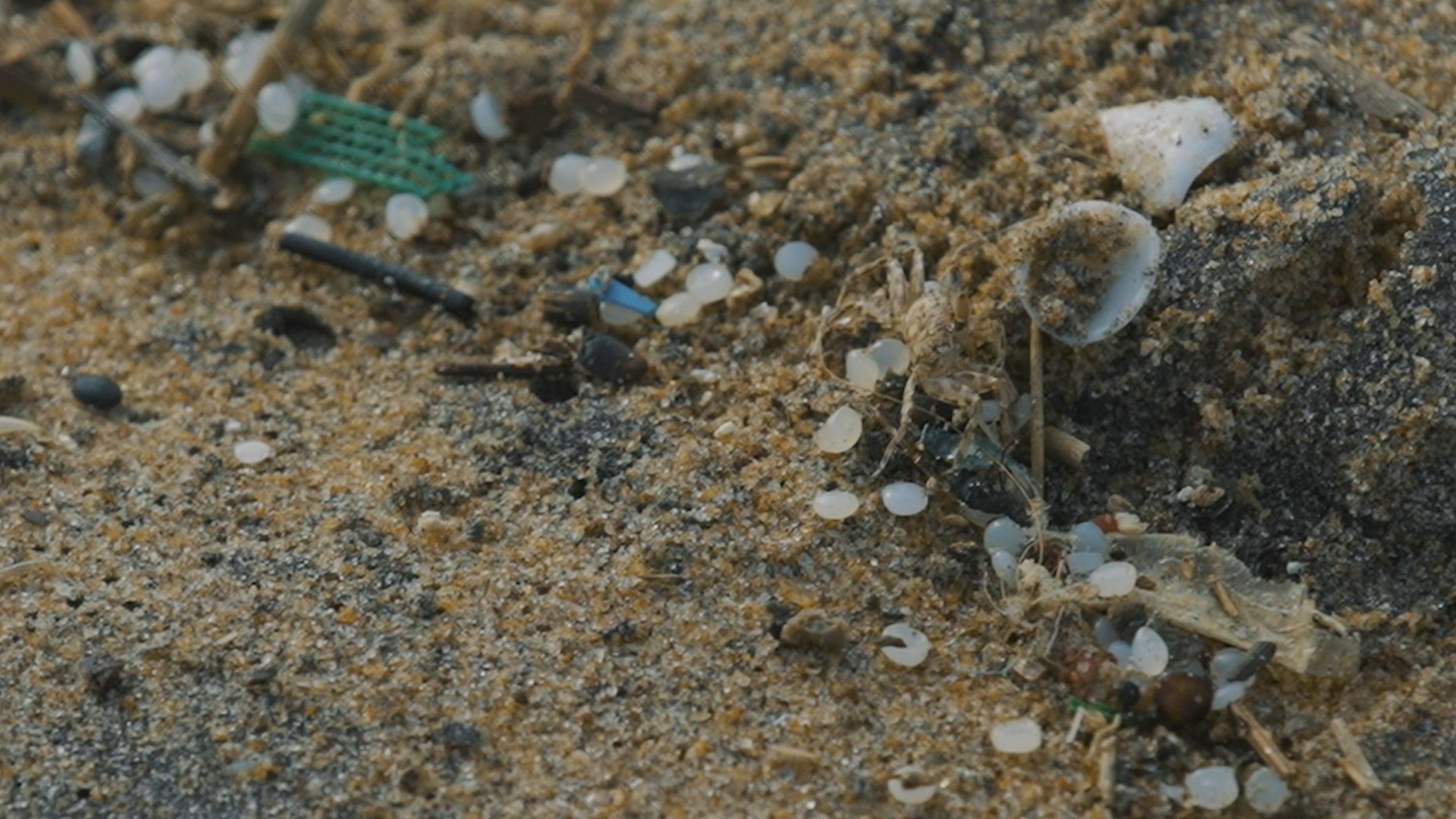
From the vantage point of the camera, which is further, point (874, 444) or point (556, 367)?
point (556, 367)

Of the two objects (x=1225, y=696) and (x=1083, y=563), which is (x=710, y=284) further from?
(x=1225, y=696)

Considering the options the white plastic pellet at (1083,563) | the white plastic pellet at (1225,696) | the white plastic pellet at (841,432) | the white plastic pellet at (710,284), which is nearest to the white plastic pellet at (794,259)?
the white plastic pellet at (710,284)

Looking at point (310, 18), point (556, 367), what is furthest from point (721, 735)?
point (310, 18)

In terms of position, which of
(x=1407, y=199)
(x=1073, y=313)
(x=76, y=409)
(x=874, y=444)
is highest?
(x=1407, y=199)

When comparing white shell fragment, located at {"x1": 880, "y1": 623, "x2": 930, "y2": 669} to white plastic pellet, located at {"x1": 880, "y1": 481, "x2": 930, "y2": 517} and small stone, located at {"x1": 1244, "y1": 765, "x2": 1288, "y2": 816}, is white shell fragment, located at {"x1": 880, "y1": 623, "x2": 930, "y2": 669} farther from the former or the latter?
small stone, located at {"x1": 1244, "y1": 765, "x2": 1288, "y2": 816}

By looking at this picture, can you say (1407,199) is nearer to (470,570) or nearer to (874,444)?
(874,444)

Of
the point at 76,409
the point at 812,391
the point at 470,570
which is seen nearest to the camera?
the point at 470,570

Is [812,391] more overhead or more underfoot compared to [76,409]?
more overhead

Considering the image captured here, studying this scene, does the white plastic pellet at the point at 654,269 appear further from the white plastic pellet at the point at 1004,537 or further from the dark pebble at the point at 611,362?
the white plastic pellet at the point at 1004,537
